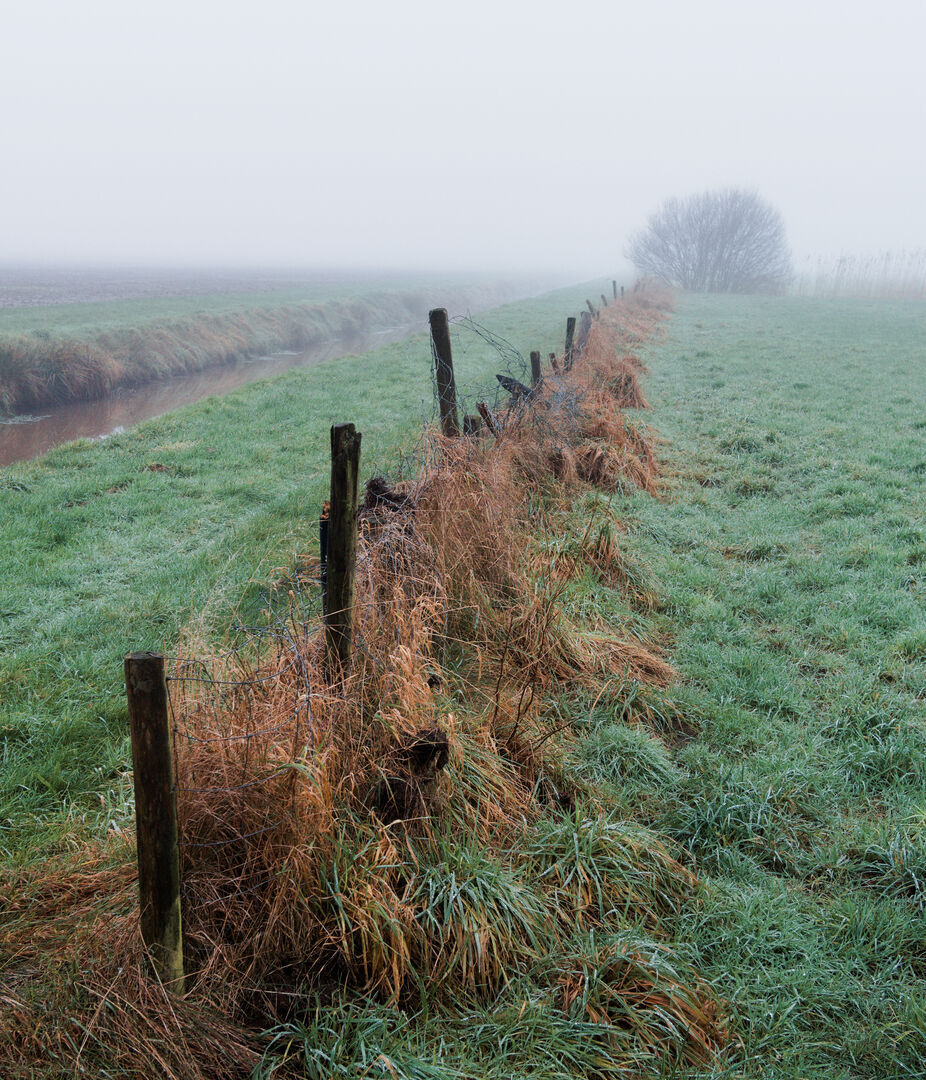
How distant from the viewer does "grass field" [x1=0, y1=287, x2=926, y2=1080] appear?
257cm

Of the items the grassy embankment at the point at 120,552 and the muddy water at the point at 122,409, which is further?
the muddy water at the point at 122,409

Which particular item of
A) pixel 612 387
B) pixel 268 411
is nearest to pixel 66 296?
pixel 268 411

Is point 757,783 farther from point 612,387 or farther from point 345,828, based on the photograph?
point 612,387

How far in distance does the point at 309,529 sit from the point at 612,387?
6.84 m

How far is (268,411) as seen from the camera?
14438mm

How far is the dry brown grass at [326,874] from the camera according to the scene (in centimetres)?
235

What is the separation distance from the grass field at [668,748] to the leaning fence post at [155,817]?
0.46 metres

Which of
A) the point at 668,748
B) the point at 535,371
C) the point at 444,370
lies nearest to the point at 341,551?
the point at 668,748

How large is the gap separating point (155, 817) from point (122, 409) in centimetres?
→ 1804

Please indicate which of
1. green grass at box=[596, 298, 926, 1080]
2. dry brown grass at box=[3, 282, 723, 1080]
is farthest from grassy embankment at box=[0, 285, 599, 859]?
green grass at box=[596, 298, 926, 1080]

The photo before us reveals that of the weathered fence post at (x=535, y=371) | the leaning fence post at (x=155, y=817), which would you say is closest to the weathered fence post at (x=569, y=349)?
the weathered fence post at (x=535, y=371)

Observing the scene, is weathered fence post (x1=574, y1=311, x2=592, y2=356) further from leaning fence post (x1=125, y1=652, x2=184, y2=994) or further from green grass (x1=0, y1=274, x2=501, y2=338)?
green grass (x1=0, y1=274, x2=501, y2=338)

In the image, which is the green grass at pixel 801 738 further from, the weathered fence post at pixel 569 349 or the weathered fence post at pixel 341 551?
the weathered fence post at pixel 569 349

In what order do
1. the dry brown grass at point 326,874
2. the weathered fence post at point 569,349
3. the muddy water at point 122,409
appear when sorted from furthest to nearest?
the muddy water at point 122,409
the weathered fence post at point 569,349
the dry brown grass at point 326,874
